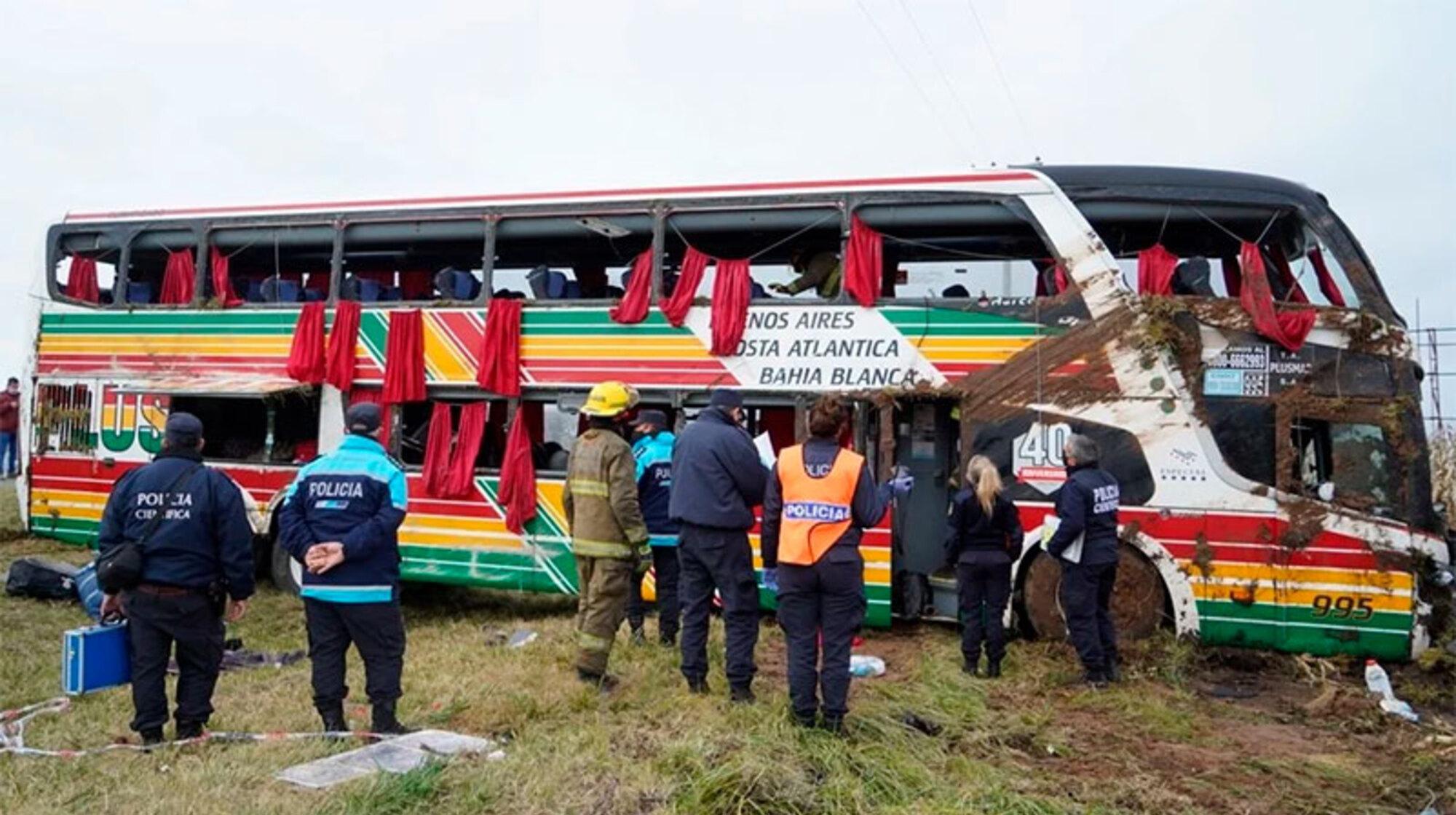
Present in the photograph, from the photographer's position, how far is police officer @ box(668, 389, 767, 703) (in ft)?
19.7

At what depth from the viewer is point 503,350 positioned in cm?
964

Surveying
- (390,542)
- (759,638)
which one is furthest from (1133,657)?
(390,542)

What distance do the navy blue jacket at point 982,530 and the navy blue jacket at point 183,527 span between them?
4179 mm

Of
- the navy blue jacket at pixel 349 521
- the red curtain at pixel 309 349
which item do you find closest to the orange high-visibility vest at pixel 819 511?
the navy blue jacket at pixel 349 521

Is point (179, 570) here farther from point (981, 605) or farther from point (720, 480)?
point (981, 605)

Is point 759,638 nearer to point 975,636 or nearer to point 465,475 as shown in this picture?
point 975,636

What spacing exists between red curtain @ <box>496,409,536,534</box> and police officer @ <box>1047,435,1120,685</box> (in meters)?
4.42

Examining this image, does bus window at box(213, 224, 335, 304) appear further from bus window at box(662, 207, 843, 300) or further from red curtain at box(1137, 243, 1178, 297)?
red curtain at box(1137, 243, 1178, 297)

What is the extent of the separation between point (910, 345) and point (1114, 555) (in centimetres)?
229

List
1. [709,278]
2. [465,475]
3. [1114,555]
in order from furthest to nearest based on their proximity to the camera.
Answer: [465,475], [709,278], [1114,555]

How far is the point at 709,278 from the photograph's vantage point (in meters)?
9.20

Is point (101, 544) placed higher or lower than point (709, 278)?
lower

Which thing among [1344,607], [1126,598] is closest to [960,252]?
[1126,598]

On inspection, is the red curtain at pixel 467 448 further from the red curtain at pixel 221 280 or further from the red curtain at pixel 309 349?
the red curtain at pixel 221 280
